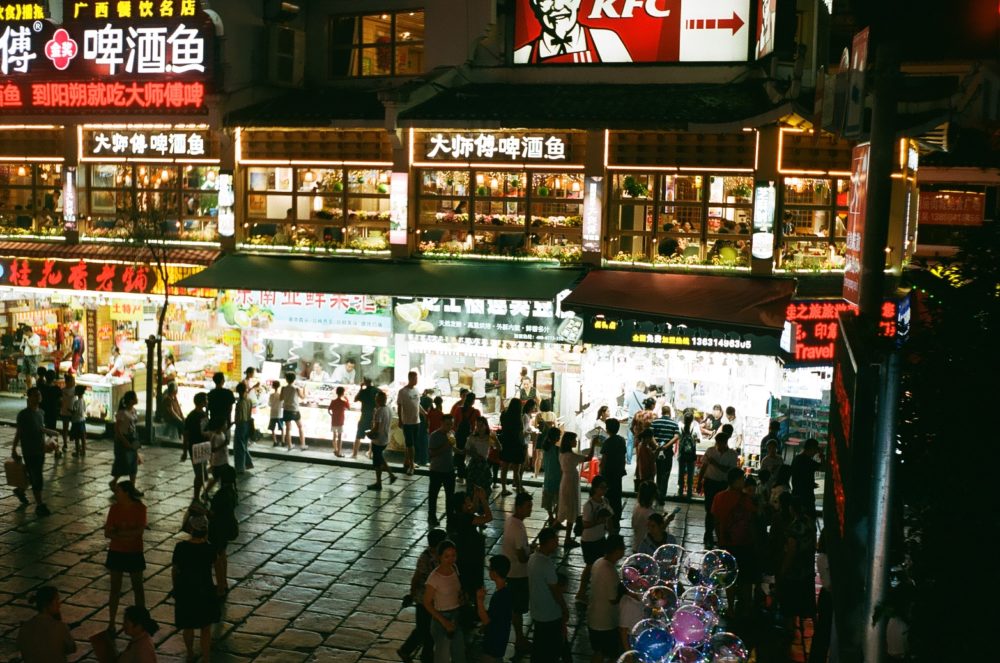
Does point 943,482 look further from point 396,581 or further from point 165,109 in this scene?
point 165,109

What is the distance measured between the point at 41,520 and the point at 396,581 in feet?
19.6

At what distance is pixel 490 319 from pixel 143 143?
9.39 metres

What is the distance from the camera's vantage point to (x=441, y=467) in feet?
52.7

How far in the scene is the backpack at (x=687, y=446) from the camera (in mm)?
17859

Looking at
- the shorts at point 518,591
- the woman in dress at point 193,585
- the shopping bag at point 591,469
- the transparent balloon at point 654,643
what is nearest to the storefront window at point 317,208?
the shopping bag at point 591,469

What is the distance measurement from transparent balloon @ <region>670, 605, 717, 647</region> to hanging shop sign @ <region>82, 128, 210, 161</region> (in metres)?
17.1

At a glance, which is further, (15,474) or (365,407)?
(365,407)

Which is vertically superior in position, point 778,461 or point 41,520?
point 778,461

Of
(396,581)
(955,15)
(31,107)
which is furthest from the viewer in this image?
(31,107)

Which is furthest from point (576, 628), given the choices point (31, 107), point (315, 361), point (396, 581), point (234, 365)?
point (31, 107)

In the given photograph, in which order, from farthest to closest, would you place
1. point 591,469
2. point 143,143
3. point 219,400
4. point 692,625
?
point 143,143 < point 219,400 < point 591,469 < point 692,625

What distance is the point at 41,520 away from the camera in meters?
15.8

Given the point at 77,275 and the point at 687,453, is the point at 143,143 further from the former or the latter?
the point at 687,453

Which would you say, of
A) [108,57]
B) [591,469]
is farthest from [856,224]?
[108,57]
